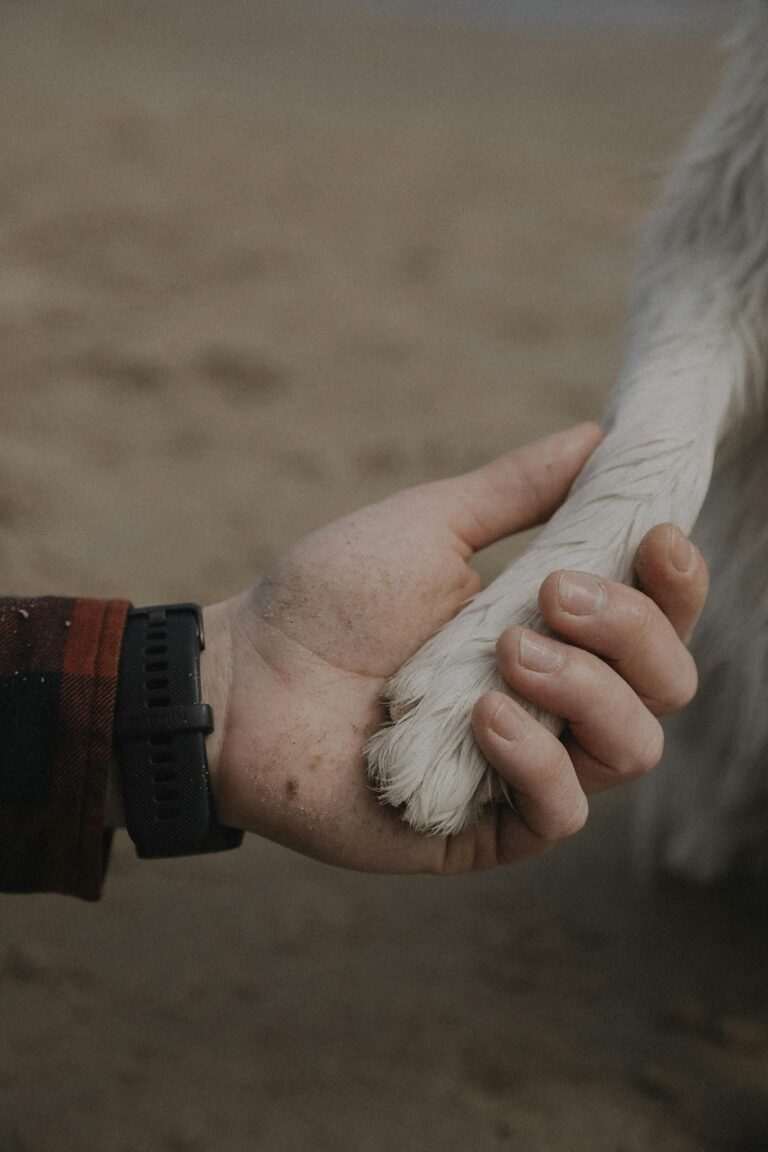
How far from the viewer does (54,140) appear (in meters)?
3.22

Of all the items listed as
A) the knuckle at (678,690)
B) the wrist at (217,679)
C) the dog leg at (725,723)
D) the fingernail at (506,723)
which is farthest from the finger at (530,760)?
the dog leg at (725,723)

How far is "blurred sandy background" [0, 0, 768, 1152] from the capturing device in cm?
119

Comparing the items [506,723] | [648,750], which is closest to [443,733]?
[506,723]

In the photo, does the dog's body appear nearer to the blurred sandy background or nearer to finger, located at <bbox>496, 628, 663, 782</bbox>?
finger, located at <bbox>496, 628, 663, 782</bbox>

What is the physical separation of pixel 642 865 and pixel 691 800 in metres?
0.15

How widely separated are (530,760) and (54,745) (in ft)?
1.23

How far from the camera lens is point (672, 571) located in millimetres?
966

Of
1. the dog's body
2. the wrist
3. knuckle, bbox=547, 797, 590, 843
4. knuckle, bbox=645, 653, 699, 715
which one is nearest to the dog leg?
the dog's body

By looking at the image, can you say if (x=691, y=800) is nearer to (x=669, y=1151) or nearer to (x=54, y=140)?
(x=669, y=1151)

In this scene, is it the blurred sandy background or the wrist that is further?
the blurred sandy background

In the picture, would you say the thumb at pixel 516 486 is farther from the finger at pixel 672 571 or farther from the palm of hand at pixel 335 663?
the finger at pixel 672 571

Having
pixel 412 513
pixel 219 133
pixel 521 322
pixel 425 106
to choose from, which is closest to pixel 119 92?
pixel 219 133

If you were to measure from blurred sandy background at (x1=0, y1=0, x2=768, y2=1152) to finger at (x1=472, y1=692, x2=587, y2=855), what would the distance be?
40 centimetres

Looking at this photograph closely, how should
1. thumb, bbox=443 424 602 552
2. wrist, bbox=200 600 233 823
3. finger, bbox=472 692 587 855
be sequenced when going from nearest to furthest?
finger, bbox=472 692 587 855 → wrist, bbox=200 600 233 823 → thumb, bbox=443 424 602 552
